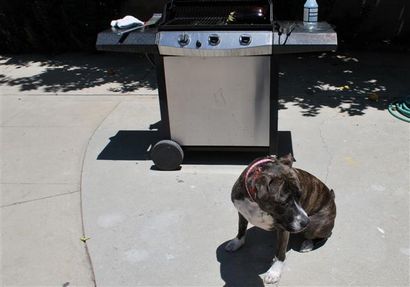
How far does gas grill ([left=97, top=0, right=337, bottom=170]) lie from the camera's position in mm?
3926

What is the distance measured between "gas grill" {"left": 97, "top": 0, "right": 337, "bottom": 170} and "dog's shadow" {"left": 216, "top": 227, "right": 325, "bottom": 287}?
109 cm

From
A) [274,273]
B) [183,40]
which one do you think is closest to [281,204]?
[274,273]

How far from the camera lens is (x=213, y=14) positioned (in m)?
4.71

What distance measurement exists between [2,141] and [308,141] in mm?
3274

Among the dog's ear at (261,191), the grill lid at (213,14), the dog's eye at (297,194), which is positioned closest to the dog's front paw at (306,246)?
the dog's eye at (297,194)

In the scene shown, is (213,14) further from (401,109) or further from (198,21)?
(401,109)

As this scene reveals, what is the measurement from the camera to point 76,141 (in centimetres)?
520

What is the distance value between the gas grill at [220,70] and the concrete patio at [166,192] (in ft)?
1.09

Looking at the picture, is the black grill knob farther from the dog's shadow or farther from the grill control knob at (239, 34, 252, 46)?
the dog's shadow

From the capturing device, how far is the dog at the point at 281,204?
2.52 metres

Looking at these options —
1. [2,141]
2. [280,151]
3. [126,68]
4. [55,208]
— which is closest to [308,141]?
[280,151]

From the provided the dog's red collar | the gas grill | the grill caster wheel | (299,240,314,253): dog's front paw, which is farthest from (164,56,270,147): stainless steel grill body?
the dog's red collar

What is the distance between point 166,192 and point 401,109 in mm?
3039

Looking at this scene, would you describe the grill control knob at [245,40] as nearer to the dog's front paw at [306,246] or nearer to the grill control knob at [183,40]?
the grill control knob at [183,40]
